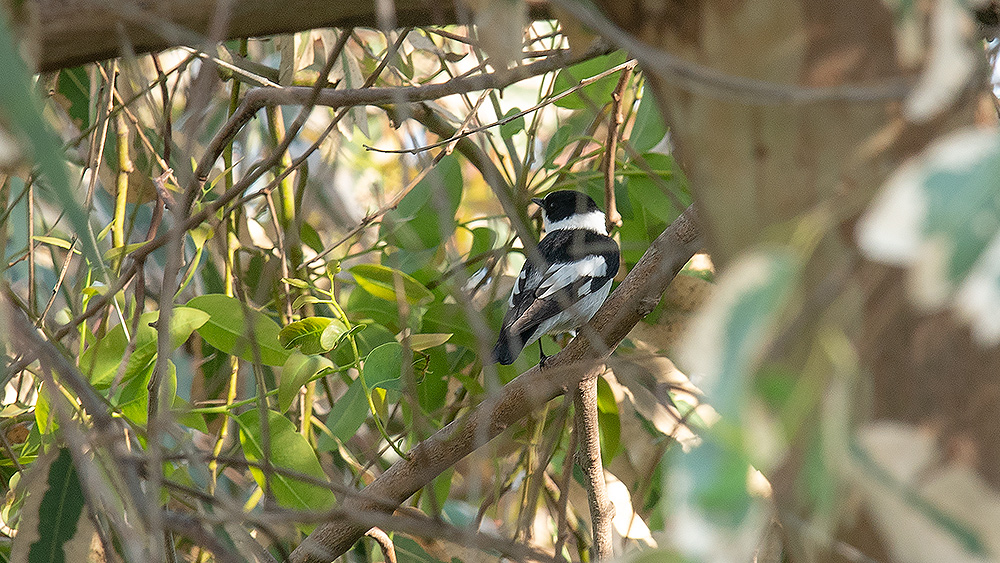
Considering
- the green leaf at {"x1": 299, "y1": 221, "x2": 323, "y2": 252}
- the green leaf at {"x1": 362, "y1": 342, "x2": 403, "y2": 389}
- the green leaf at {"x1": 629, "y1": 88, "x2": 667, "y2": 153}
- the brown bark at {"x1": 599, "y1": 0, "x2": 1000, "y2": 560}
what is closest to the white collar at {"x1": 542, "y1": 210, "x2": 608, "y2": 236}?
the green leaf at {"x1": 299, "y1": 221, "x2": 323, "y2": 252}

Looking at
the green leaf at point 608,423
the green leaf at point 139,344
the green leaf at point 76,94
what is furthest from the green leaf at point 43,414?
the green leaf at point 608,423

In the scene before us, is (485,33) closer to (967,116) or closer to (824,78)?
(824,78)

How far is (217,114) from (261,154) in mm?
644

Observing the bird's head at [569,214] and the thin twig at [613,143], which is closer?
the thin twig at [613,143]

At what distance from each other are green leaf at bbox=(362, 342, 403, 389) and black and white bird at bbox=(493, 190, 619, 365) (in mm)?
850

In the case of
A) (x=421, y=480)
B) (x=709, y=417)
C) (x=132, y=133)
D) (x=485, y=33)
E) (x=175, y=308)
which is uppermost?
(x=132, y=133)

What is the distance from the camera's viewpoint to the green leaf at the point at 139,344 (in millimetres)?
1414

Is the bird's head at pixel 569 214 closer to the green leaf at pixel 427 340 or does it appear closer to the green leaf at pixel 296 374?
the green leaf at pixel 427 340

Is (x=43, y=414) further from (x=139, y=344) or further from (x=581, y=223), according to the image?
(x=581, y=223)

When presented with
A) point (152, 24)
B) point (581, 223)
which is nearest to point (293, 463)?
point (152, 24)

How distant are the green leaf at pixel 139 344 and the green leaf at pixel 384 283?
0.43 m

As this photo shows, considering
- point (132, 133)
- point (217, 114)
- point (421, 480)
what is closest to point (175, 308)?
point (421, 480)

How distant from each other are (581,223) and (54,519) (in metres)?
2.59

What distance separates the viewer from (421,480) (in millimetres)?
1558
